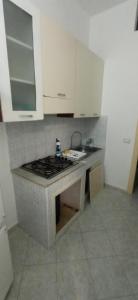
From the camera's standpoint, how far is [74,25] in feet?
6.63

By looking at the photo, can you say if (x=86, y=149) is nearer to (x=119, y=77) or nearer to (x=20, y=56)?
(x=119, y=77)

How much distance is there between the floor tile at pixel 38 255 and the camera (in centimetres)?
139

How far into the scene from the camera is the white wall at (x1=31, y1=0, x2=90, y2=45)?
63.5 inches

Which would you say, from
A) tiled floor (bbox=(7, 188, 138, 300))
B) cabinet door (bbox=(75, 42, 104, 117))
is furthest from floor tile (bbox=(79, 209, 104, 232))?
cabinet door (bbox=(75, 42, 104, 117))

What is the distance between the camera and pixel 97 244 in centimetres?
158

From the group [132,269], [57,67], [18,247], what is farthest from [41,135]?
[132,269]

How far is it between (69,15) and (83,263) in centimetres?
287

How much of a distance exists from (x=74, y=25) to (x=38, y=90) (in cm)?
147

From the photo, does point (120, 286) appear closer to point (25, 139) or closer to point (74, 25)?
point (25, 139)

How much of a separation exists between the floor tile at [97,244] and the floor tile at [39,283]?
1.30 feet

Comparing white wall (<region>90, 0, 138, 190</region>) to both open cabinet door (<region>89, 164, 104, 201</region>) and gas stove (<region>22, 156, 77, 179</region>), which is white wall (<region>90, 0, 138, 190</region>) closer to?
open cabinet door (<region>89, 164, 104, 201</region>)

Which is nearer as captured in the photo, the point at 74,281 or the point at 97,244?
the point at 74,281

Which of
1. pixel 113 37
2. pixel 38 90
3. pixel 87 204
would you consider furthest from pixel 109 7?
pixel 87 204

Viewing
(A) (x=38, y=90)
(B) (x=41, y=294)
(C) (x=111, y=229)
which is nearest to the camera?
(B) (x=41, y=294)
